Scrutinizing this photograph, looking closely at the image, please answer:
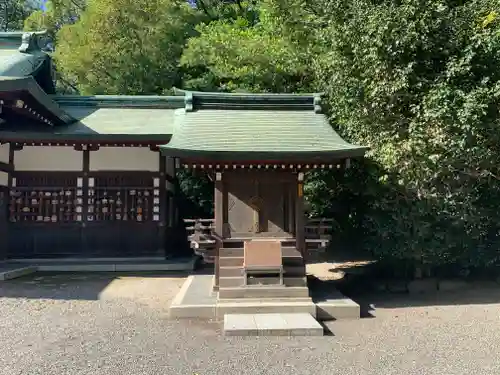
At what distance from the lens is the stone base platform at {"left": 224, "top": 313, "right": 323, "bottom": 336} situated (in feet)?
19.9

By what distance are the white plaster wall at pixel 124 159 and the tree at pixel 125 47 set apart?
664 cm

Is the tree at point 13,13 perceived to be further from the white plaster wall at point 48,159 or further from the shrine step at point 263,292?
the shrine step at point 263,292

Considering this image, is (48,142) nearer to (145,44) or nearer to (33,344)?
(33,344)

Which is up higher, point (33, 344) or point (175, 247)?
point (33, 344)

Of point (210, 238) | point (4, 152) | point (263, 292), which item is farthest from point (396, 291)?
point (4, 152)

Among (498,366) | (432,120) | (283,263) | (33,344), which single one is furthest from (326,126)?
(33,344)

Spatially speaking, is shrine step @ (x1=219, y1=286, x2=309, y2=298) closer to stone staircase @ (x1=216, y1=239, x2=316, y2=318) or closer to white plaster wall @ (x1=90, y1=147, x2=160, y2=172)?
stone staircase @ (x1=216, y1=239, x2=316, y2=318)

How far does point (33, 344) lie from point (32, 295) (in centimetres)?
303

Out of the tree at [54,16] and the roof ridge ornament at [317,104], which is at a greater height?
the tree at [54,16]

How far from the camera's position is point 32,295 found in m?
8.26

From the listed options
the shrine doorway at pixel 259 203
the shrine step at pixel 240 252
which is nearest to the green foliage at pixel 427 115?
the shrine doorway at pixel 259 203

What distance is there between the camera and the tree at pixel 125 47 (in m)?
16.7

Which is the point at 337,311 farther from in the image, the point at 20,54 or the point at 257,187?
the point at 20,54

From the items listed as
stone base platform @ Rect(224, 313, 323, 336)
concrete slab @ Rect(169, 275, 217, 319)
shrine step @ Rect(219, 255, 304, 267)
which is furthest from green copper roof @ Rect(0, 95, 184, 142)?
stone base platform @ Rect(224, 313, 323, 336)
